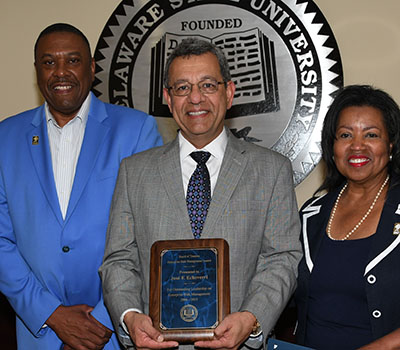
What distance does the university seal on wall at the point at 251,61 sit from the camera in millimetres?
3445

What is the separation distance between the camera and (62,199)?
2.41 meters

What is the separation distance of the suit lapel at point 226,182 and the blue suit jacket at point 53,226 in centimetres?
45

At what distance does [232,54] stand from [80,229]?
1686 millimetres

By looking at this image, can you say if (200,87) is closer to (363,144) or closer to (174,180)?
(174,180)

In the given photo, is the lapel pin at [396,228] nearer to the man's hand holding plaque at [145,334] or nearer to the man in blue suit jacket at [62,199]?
the man's hand holding plaque at [145,334]

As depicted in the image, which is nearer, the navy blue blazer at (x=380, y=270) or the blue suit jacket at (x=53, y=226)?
the navy blue blazer at (x=380, y=270)

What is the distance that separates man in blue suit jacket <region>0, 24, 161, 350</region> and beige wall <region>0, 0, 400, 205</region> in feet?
4.55

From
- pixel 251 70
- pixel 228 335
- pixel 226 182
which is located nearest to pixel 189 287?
pixel 228 335

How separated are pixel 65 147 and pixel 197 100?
0.71 m

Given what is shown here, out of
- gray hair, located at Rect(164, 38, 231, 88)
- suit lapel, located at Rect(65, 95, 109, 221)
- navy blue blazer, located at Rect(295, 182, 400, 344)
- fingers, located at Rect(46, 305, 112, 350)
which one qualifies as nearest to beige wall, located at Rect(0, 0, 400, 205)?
navy blue blazer, located at Rect(295, 182, 400, 344)

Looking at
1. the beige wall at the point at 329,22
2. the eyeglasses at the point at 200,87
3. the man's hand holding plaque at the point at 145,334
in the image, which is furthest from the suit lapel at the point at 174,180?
the beige wall at the point at 329,22

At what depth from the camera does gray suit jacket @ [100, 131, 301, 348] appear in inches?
80.2

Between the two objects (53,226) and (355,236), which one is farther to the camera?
(53,226)

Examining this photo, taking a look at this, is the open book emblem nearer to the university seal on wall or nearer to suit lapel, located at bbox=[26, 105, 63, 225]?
the university seal on wall
